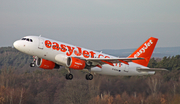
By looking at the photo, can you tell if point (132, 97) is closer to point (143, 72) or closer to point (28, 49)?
point (143, 72)

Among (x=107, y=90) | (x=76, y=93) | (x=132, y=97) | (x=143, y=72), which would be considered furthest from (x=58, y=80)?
(x=143, y=72)

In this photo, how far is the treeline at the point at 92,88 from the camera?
67969 millimetres

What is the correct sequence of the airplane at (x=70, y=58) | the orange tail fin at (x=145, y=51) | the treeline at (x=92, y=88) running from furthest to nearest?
the treeline at (x=92, y=88), the orange tail fin at (x=145, y=51), the airplane at (x=70, y=58)

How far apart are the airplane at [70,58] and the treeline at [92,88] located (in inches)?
858

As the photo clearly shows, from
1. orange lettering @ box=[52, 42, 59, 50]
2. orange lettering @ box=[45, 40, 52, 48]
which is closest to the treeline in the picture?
orange lettering @ box=[52, 42, 59, 50]

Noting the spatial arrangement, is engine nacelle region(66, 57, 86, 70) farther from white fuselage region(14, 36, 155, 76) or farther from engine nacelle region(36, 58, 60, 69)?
engine nacelle region(36, 58, 60, 69)

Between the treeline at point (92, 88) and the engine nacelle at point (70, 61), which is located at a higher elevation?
the engine nacelle at point (70, 61)

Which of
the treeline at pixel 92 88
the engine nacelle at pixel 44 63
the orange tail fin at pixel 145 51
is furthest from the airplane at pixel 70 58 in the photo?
the treeline at pixel 92 88

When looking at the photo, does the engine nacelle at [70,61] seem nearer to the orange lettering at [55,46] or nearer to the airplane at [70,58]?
the airplane at [70,58]

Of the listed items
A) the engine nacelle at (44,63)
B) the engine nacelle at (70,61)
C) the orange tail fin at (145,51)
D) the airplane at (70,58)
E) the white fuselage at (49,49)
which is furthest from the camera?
the orange tail fin at (145,51)

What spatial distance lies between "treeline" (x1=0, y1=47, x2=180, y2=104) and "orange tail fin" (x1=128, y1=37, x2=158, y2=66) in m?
17.8

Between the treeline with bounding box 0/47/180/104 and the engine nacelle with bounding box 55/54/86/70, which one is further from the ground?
the engine nacelle with bounding box 55/54/86/70

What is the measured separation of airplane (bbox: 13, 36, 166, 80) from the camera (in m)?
35.2

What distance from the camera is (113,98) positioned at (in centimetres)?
7350
